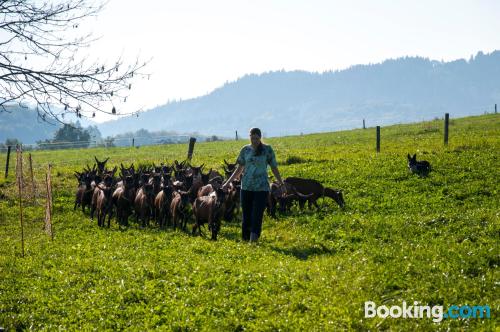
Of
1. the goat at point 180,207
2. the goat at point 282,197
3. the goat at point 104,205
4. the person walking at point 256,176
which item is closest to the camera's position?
the person walking at point 256,176

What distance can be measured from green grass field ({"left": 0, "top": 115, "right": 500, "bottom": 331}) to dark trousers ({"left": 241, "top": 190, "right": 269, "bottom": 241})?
0.58 m

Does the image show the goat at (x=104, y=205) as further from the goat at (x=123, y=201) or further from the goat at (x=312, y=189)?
the goat at (x=312, y=189)

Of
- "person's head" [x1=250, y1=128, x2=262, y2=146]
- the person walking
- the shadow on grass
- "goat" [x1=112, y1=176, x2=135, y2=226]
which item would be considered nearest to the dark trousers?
the person walking

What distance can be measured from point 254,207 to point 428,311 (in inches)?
230

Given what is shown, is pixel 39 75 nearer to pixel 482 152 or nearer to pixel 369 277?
pixel 369 277

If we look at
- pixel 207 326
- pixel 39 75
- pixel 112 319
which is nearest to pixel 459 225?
pixel 207 326

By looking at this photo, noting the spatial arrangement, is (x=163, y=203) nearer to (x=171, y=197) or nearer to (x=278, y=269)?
(x=171, y=197)

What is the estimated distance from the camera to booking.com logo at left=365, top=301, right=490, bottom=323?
7906mm

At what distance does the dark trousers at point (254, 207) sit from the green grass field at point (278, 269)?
58 centimetres

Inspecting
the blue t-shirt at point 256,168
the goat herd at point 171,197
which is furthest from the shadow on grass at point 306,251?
the goat herd at point 171,197

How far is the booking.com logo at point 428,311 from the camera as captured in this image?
7.91 m

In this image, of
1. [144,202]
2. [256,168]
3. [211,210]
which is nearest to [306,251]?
[256,168]

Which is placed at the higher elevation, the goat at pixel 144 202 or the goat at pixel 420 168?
the goat at pixel 420 168

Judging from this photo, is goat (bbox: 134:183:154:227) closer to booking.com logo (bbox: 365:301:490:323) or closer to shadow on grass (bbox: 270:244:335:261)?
shadow on grass (bbox: 270:244:335:261)
